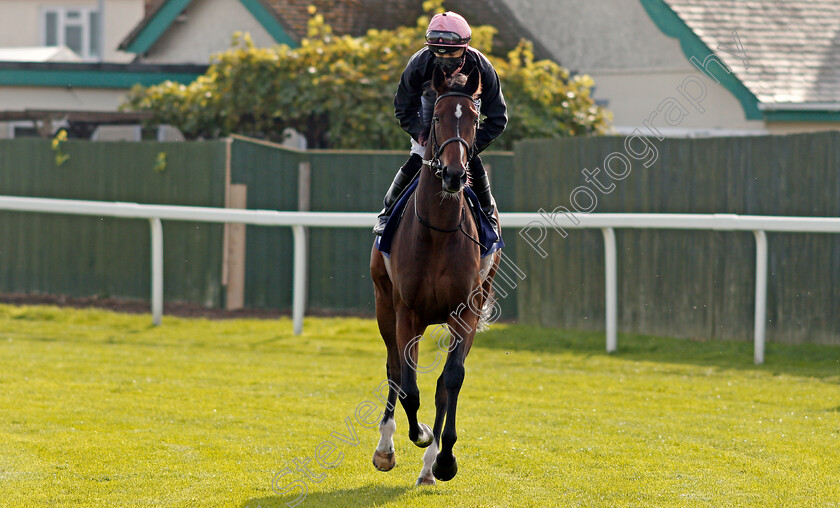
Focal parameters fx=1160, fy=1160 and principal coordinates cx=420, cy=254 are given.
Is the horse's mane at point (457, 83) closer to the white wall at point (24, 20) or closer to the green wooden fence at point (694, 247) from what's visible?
the green wooden fence at point (694, 247)

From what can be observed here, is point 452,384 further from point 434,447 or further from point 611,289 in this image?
point 611,289

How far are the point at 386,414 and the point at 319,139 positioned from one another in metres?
10.5

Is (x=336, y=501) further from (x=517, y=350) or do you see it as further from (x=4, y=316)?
(x=4, y=316)

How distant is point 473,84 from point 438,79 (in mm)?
178

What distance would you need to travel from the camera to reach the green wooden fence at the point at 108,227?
13.3 metres

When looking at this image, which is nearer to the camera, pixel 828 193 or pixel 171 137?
pixel 828 193

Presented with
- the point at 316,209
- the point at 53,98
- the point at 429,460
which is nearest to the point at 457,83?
the point at 429,460

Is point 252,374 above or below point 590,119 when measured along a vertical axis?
below

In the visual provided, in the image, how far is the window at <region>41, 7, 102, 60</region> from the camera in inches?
1356

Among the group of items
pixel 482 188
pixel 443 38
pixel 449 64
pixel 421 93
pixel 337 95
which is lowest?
pixel 482 188

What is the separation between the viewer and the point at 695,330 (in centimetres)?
1083

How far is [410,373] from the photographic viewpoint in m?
6.25

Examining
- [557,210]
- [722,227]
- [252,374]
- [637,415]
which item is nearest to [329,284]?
[557,210]

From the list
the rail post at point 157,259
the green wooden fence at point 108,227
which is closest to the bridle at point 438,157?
the rail post at point 157,259
